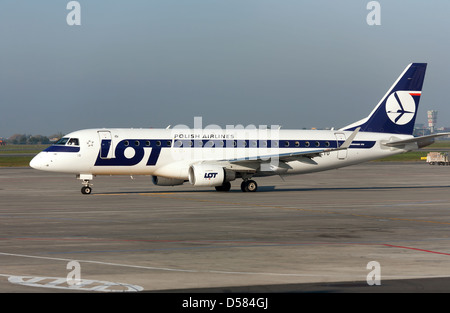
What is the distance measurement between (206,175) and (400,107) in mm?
16381

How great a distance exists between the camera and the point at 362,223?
24406 millimetres

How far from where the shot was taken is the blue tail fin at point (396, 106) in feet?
149

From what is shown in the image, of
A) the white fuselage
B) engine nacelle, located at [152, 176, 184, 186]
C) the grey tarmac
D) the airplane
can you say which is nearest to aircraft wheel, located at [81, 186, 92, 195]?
the airplane

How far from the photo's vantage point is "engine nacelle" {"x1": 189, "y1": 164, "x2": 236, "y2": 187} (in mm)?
38344

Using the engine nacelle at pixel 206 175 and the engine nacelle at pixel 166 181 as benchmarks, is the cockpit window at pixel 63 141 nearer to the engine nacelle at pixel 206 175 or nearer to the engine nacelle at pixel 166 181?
the engine nacelle at pixel 166 181

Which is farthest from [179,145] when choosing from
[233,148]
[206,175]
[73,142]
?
[73,142]

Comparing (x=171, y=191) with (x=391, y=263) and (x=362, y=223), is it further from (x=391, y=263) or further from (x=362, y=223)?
(x=391, y=263)

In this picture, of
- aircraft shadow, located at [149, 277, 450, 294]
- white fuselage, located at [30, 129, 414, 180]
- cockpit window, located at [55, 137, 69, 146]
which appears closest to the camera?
aircraft shadow, located at [149, 277, 450, 294]

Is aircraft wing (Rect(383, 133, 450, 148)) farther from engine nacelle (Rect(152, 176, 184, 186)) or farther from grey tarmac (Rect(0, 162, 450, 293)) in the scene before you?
engine nacelle (Rect(152, 176, 184, 186))

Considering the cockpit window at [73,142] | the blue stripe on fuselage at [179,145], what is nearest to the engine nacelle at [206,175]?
the blue stripe on fuselage at [179,145]

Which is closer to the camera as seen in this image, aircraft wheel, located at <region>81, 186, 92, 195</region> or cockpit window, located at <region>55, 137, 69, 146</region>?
cockpit window, located at <region>55, 137, 69, 146</region>

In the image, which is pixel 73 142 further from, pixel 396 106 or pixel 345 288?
pixel 345 288
